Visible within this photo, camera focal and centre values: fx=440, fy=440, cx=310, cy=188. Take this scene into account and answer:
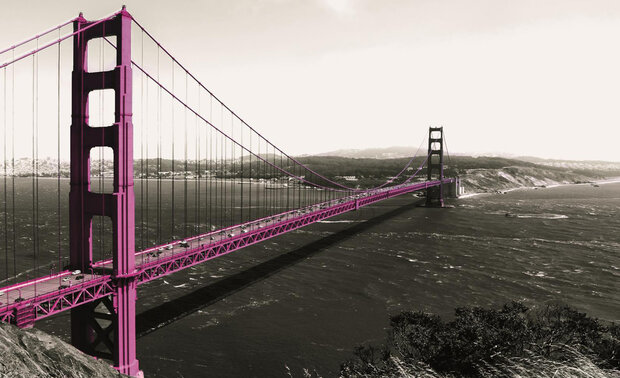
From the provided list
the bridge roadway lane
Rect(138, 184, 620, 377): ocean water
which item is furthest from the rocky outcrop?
Rect(138, 184, 620, 377): ocean water

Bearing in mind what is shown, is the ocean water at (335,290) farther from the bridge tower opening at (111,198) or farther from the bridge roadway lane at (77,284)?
the bridge roadway lane at (77,284)

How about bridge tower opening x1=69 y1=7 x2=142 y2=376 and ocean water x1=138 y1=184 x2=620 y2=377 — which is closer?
bridge tower opening x1=69 y1=7 x2=142 y2=376

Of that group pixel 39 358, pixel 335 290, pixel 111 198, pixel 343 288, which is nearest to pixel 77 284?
pixel 111 198

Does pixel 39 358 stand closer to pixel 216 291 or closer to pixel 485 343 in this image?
pixel 485 343

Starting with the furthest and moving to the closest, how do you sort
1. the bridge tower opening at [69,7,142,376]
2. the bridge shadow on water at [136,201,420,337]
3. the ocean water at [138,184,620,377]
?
the bridge shadow on water at [136,201,420,337], the ocean water at [138,184,620,377], the bridge tower opening at [69,7,142,376]

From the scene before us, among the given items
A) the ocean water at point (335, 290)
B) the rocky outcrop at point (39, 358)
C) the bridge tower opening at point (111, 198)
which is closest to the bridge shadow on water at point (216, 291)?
the ocean water at point (335, 290)

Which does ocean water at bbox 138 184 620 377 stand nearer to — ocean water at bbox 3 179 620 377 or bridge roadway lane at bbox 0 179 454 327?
ocean water at bbox 3 179 620 377
